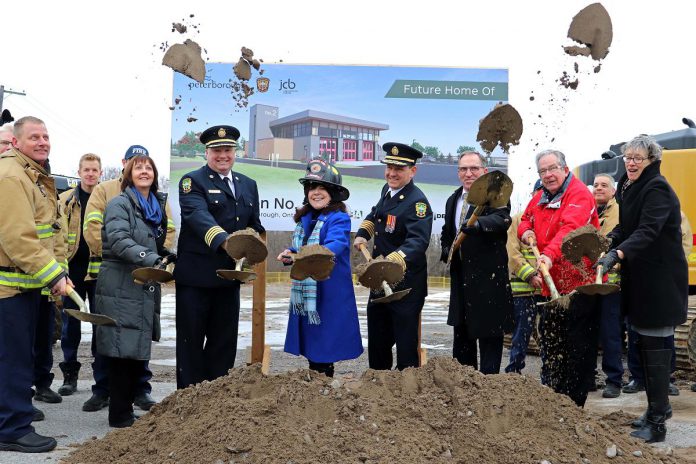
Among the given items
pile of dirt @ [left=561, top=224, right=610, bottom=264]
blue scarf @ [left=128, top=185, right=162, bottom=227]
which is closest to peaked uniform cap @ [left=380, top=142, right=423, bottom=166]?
pile of dirt @ [left=561, top=224, right=610, bottom=264]

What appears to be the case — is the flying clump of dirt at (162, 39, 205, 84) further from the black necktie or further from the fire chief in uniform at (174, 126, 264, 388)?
the black necktie

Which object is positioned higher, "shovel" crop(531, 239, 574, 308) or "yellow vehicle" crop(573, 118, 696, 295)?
"yellow vehicle" crop(573, 118, 696, 295)

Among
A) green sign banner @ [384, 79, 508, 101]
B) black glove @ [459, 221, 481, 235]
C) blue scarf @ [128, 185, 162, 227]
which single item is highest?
green sign banner @ [384, 79, 508, 101]

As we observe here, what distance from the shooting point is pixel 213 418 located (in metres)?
4.35

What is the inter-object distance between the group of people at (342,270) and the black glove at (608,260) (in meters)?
0.01

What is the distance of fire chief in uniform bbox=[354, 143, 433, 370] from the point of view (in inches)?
232

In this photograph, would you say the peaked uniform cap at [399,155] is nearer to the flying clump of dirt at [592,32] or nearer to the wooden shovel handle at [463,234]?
the wooden shovel handle at [463,234]

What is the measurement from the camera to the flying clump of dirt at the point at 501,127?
21.2 feet

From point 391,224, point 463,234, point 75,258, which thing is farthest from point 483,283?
point 75,258

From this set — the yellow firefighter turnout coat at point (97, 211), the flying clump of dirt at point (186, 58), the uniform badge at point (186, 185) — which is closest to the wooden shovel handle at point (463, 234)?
the uniform badge at point (186, 185)

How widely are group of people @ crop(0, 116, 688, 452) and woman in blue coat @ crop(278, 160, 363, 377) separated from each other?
0.01 metres

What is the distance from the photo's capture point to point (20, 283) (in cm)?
489

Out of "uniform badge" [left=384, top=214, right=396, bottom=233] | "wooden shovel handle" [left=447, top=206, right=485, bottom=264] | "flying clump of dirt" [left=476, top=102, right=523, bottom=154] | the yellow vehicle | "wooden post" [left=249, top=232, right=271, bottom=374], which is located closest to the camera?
"wooden shovel handle" [left=447, top=206, right=485, bottom=264]

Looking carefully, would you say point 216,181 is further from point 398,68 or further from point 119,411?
point 398,68
